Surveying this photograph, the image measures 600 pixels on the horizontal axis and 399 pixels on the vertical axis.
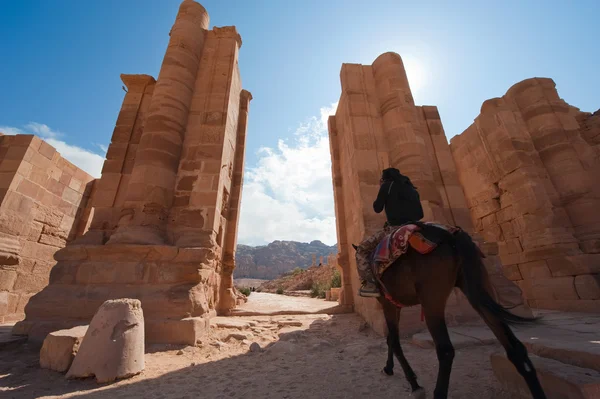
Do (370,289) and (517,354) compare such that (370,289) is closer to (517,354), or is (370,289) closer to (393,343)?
(393,343)

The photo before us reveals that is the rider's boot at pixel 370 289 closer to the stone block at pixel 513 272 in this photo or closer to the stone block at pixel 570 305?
the stone block at pixel 570 305

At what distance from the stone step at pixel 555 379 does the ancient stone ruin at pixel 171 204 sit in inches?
139

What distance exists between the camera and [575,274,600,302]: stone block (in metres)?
5.67

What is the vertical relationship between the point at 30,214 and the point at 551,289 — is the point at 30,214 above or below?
above

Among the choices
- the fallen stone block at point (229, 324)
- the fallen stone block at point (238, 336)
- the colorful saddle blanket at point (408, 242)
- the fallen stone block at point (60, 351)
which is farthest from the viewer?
the fallen stone block at point (229, 324)

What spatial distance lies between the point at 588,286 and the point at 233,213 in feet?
27.1

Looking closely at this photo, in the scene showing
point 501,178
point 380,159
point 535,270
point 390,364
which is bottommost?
point 390,364

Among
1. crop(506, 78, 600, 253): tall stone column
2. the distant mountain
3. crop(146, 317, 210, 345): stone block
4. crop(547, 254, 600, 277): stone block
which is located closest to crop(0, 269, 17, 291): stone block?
crop(146, 317, 210, 345): stone block

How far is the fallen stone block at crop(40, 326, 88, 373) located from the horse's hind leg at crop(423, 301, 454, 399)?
3453mm

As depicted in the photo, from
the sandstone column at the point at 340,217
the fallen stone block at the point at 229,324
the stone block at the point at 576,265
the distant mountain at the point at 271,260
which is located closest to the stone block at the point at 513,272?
the stone block at the point at 576,265

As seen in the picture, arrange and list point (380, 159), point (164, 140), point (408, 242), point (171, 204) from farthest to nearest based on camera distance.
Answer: point (380, 159)
point (164, 140)
point (171, 204)
point (408, 242)

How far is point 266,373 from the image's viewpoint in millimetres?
2766

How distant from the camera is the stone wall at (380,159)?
5160 millimetres

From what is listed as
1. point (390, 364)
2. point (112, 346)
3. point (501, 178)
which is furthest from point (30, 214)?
point (501, 178)
